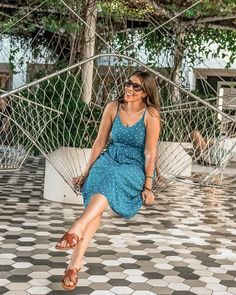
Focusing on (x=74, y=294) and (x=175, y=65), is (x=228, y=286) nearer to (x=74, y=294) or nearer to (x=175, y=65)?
(x=74, y=294)

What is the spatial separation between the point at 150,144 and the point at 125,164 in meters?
0.12

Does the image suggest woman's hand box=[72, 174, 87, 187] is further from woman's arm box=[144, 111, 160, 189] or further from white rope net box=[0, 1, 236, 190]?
white rope net box=[0, 1, 236, 190]

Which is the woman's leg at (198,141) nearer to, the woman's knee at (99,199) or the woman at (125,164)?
the woman at (125,164)

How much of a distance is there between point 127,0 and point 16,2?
1.33 m

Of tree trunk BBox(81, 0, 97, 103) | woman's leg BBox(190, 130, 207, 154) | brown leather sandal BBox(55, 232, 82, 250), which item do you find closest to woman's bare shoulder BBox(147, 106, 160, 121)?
brown leather sandal BBox(55, 232, 82, 250)

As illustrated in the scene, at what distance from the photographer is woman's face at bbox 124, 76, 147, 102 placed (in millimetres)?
2191

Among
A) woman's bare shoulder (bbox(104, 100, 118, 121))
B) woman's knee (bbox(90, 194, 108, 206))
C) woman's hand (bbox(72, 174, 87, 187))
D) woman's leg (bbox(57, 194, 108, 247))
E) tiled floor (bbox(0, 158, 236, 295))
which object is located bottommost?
tiled floor (bbox(0, 158, 236, 295))

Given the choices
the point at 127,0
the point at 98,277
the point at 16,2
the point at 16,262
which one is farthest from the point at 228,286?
the point at 16,2

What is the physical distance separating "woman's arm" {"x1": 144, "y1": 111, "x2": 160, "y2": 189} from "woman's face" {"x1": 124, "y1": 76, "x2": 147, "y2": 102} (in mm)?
78

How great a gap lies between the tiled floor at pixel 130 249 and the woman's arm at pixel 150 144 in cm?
50

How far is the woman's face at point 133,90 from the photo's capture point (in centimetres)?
219

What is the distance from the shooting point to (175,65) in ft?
23.5

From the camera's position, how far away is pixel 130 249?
3080 millimetres

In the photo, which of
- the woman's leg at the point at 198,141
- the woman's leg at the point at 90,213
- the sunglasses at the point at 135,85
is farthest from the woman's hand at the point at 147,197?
the woman's leg at the point at 198,141
